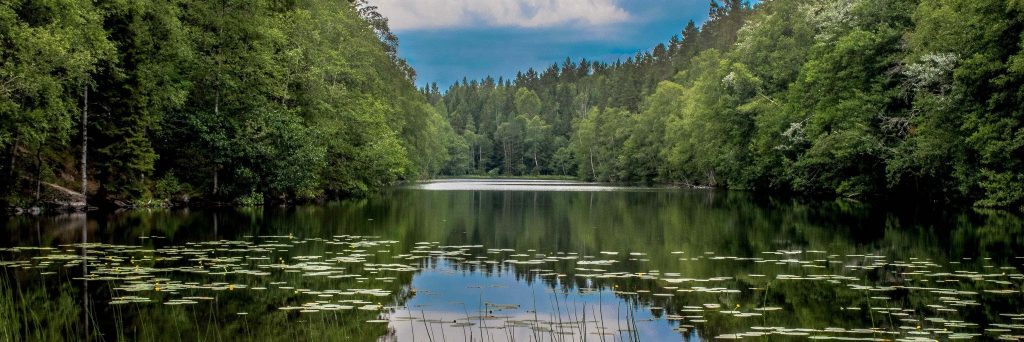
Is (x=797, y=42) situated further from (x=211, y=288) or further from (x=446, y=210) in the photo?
(x=211, y=288)

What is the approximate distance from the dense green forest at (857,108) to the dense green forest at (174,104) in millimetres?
25547

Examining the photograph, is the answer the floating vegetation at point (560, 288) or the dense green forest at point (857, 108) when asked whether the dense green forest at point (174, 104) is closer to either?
the floating vegetation at point (560, 288)

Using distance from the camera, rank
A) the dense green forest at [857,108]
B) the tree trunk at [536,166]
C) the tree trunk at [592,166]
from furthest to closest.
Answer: the tree trunk at [536,166] < the tree trunk at [592,166] < the dense green forest at [857,108]

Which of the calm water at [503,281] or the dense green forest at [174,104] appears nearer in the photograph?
→ the calm water at [503,281]

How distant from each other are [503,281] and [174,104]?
24.2m

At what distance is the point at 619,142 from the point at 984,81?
7720 cm

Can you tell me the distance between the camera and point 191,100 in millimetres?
A: 36500

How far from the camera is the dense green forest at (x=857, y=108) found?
30.7 metres

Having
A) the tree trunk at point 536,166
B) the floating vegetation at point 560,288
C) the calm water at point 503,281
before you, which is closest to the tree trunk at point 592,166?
the tree trunk at point 536,166

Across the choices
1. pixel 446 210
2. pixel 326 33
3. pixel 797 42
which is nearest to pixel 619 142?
pixel 797 42

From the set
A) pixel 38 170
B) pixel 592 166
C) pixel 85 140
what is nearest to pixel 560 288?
pixel 85 140

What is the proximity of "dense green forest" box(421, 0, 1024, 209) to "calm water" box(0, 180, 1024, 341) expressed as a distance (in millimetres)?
7871

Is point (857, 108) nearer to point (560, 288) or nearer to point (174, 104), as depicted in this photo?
point (174, 104)

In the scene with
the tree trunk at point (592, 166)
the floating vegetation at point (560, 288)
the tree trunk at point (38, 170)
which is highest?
the tree trunk at point (592, 166)
